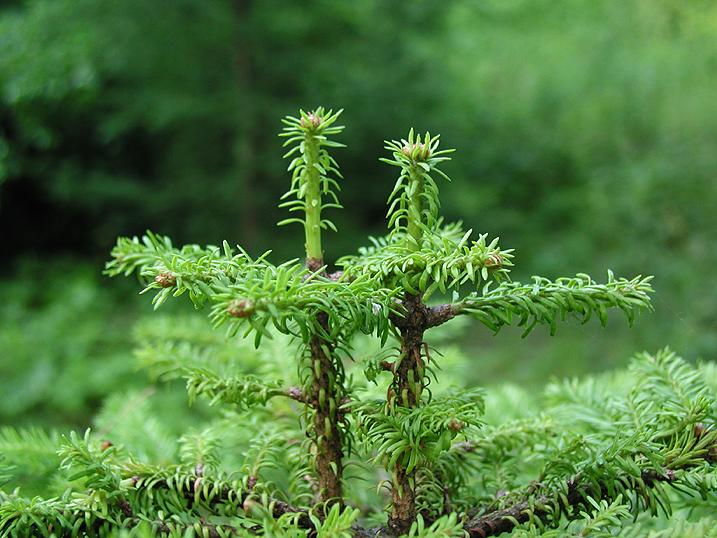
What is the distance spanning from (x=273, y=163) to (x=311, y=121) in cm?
297

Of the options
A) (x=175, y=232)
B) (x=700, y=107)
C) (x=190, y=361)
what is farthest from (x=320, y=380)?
(x=700, y=107)

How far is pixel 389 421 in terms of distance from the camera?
524 millimetres

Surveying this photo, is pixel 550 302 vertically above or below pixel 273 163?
below

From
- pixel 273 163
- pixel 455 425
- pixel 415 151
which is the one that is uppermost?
pixel 273 163

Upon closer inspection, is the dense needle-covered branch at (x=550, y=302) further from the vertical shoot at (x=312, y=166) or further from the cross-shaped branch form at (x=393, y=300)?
the vertical shoot at (x=312, y=166)

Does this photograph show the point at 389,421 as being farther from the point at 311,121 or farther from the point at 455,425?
the point at 311,121

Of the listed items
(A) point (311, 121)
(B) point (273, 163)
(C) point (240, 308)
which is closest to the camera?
(C) point (240, 308)

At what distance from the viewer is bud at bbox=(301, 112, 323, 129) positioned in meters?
0.54

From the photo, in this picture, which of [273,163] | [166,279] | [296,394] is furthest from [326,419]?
[273,163]

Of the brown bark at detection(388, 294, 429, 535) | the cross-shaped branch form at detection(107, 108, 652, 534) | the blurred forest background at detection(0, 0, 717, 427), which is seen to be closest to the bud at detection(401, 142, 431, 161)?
the cross-shaped branch form at detection(107, 108, 652, 534)

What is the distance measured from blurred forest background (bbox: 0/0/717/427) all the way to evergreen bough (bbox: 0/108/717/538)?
216cm

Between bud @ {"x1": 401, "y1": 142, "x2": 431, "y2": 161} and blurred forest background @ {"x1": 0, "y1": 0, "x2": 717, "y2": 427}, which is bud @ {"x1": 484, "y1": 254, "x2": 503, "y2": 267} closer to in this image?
bud @ {"x1": 401, "y1": 142, "x2": 431, "y2": 161}

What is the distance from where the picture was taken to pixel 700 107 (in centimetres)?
404

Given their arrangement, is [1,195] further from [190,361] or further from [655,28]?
[655,28]
